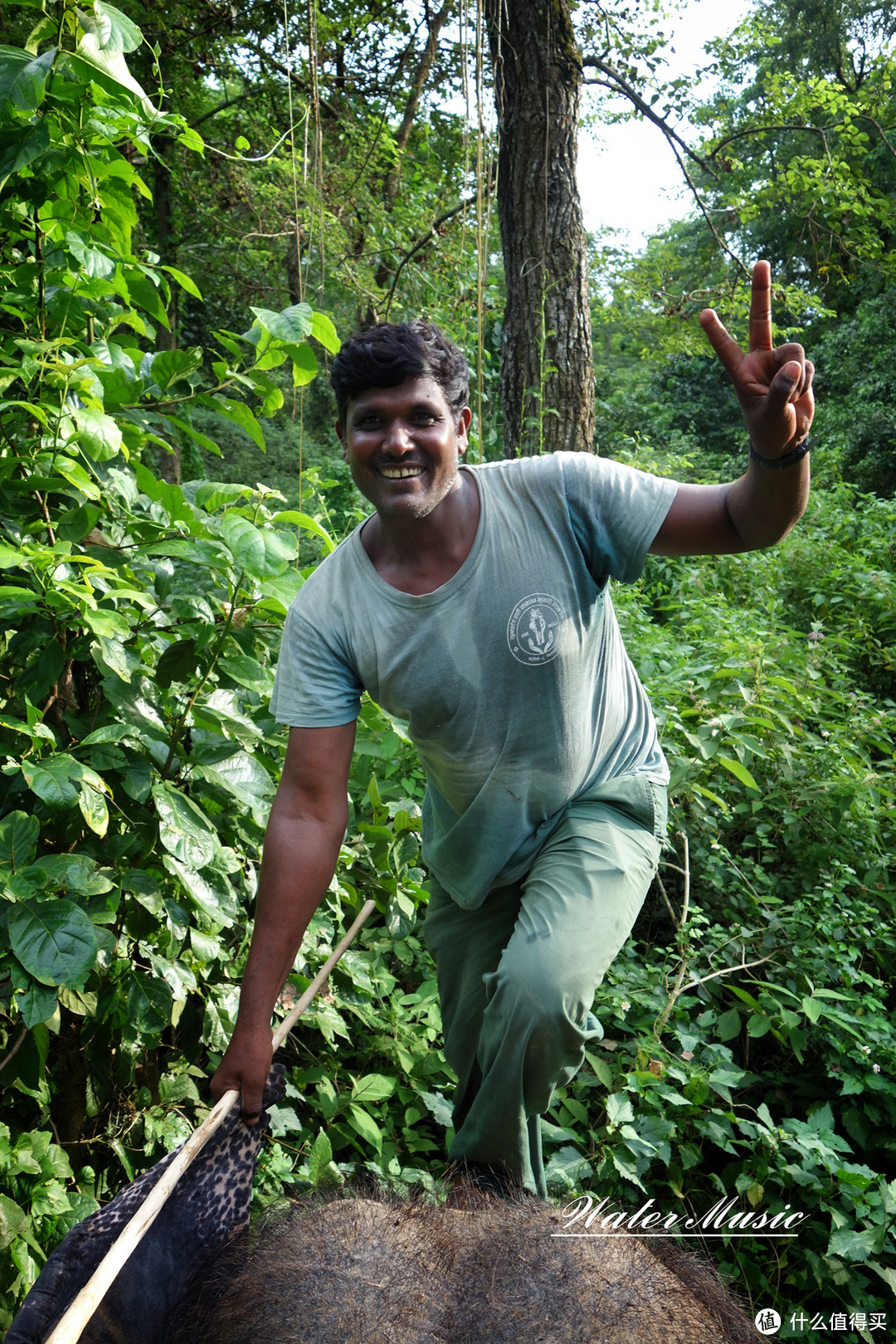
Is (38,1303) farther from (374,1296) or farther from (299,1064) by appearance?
(299,1064)

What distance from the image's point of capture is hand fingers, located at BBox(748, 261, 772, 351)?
2.05 m

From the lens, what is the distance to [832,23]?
2289 centimetres

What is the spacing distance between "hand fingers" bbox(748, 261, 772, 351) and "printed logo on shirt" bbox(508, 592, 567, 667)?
0.70 meters

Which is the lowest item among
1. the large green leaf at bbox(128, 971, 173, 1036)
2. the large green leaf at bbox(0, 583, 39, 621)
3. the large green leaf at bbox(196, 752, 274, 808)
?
the large green leaf at bbox(128, 971, 173, 1036)

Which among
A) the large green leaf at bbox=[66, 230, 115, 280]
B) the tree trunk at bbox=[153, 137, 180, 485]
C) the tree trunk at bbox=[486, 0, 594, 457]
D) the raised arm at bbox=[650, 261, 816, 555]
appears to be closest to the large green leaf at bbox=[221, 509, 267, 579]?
the large green leaf at bbox=[66, 230, 115, 280]

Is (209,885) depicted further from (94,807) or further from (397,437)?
(397,437)

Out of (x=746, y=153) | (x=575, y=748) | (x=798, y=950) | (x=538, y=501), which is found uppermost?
(x=746, y=153)

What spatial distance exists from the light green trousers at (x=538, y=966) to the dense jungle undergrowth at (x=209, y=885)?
0.77 feet

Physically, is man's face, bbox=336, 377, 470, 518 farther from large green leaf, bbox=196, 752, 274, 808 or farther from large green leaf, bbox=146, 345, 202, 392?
large green leaf, bbox=196, 752, 274, 808

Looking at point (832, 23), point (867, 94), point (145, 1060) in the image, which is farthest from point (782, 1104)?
point (832, 23)

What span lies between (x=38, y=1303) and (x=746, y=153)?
2316cm

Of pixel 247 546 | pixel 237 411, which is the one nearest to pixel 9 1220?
pixel 247 546

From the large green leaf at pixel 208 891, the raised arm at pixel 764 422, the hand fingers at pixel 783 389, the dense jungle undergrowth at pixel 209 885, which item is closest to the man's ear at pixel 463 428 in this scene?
the dense jungle undergrowth at pixel 209 885

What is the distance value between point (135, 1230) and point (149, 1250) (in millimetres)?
206
